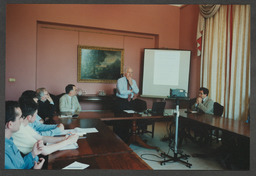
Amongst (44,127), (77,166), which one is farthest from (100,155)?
(44,127)

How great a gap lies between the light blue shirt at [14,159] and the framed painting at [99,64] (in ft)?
13.3

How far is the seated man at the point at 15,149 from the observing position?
1.62 m

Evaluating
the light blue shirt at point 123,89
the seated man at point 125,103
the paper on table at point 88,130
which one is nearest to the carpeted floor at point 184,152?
the seated man at point 125,103

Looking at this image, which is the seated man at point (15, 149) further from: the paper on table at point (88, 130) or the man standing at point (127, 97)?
the man standing at point (127, 97)

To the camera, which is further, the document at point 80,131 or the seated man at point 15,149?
the document at point 80,131

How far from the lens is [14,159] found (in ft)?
5.34

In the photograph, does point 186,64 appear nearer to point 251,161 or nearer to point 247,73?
point 247,73

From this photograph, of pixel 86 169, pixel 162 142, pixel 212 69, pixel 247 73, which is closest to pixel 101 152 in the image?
pixel 86 169

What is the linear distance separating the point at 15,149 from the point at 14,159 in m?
0.08

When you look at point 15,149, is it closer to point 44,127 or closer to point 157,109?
point 44,127

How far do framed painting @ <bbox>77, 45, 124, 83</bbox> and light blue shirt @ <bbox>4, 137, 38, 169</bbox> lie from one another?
406cm

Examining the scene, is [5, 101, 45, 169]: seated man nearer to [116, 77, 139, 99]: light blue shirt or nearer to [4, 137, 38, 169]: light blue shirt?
[4, 137, 38, 169]: light blue shirt

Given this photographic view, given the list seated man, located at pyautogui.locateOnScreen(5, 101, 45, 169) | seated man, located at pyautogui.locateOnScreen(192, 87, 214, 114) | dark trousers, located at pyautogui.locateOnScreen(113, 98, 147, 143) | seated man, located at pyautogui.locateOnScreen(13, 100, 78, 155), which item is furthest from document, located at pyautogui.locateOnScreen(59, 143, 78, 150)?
seated man, located at pyautogui.locateOnScreen(192, 87, 214, 114)

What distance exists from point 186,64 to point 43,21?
4050 millimetres
